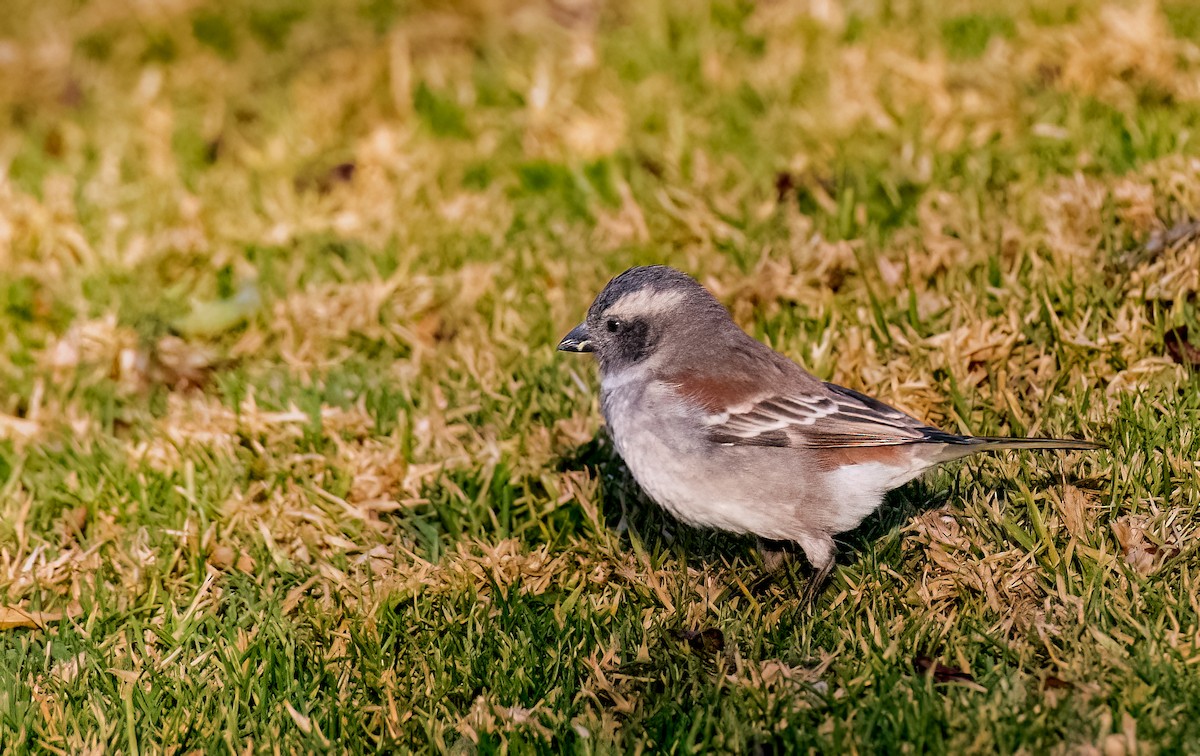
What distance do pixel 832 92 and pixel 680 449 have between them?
435 centimetres

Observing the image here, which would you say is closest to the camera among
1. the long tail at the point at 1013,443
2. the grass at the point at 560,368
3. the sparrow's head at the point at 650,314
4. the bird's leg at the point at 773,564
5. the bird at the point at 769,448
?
the grass at the point at 560,368

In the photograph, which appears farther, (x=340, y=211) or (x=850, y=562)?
(x=340, y=211)

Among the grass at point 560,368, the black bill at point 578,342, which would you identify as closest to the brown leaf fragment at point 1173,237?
the grass at point 560,368

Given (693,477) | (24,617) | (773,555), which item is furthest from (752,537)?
(24,617)

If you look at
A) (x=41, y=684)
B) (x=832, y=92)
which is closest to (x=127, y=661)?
(x=41, y=684)

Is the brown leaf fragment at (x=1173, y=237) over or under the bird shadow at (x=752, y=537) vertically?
over

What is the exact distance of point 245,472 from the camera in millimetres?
5906

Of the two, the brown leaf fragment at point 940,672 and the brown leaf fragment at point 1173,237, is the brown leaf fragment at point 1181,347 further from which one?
the brown leaf fragment at point 940,672

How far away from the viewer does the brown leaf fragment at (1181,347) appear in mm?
5465

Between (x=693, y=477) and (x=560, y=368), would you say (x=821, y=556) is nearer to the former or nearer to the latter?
(x=693, y=477)

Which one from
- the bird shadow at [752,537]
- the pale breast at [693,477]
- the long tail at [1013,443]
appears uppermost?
the long tail at [1013,443]

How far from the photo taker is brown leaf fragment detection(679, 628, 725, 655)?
179 inches

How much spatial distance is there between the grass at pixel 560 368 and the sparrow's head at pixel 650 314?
0.68 meters

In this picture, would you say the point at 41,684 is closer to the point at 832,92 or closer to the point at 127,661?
the point at 127,661
